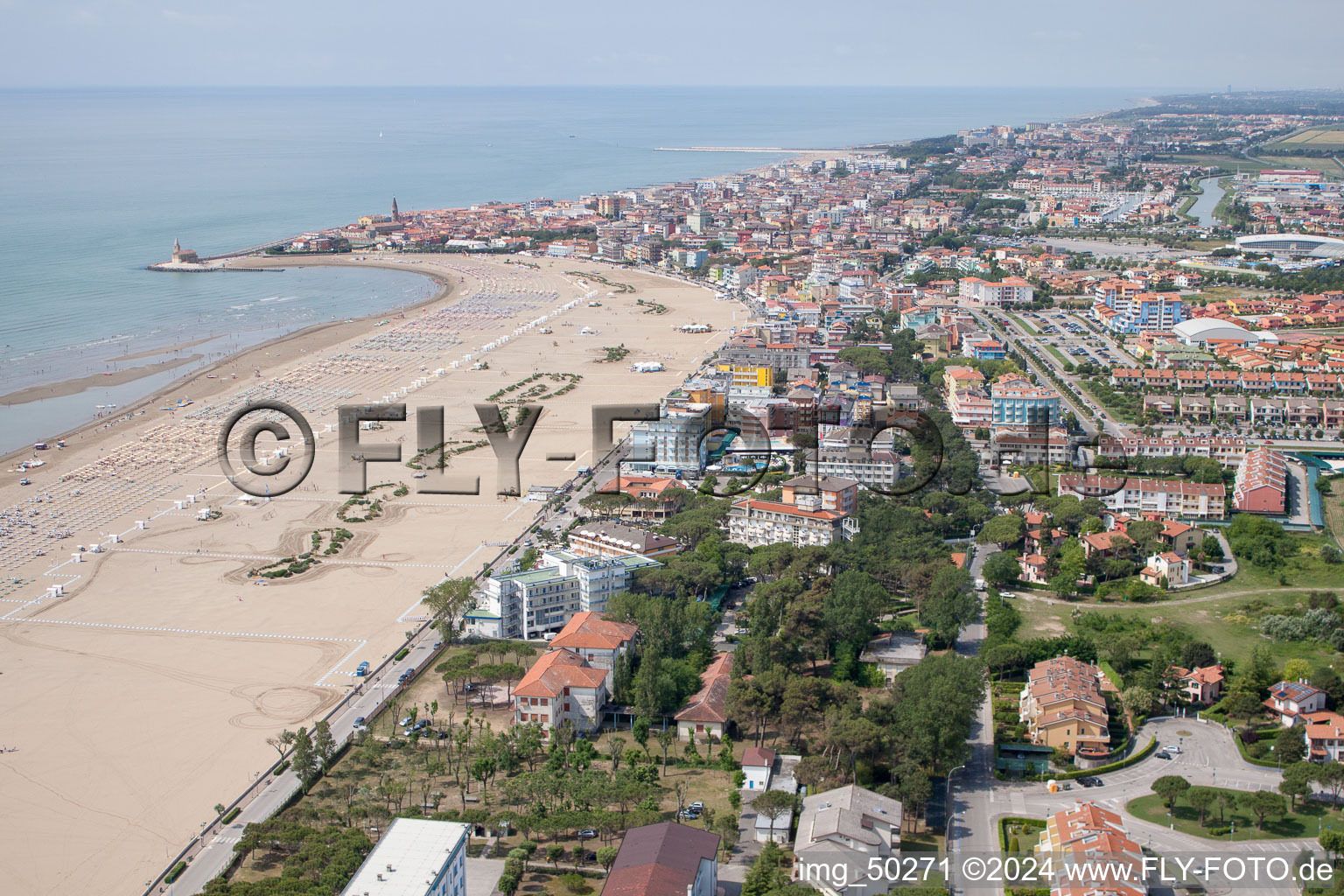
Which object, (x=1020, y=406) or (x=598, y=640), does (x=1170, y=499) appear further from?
(x=598, y=640)

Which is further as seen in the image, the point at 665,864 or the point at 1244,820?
the point at 1244,820

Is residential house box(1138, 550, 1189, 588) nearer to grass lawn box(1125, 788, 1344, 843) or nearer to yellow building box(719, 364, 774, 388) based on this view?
grass lawn box(1125, 788, 1344, 843)

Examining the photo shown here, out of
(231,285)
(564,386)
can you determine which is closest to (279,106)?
(231,285)

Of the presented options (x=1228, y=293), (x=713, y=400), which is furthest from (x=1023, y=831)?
(x=1228, y=293)

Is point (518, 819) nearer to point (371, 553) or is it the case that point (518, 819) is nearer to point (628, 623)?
point (628, 623)

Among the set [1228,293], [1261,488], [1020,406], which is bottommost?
[1261,488]
